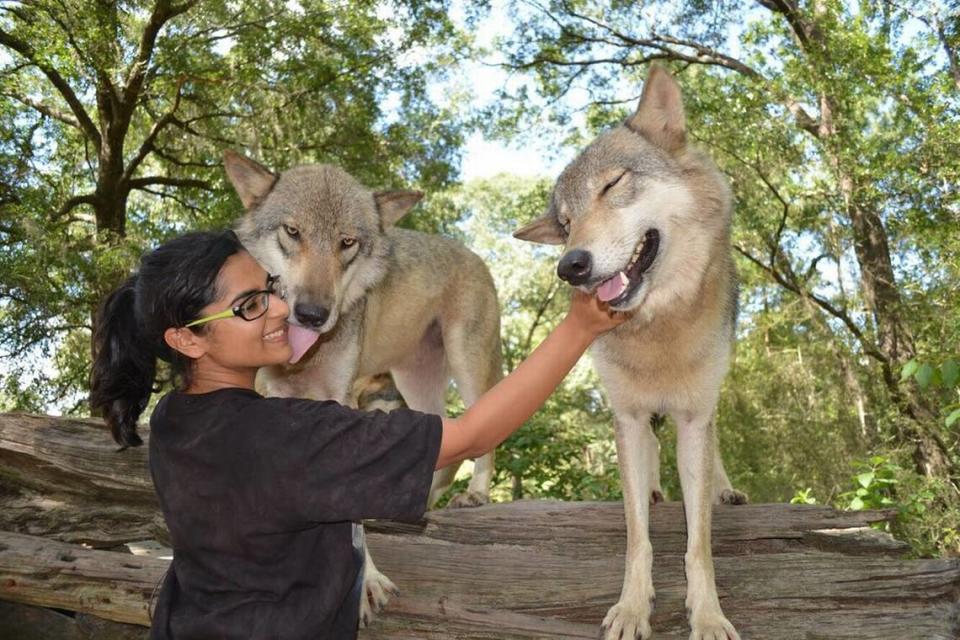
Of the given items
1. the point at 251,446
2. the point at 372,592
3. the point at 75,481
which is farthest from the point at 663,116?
the point at 75,481

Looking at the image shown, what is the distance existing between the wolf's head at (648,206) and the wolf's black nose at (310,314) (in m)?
1.02

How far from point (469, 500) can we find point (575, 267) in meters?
2.63

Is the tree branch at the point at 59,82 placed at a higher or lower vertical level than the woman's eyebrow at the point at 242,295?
higher

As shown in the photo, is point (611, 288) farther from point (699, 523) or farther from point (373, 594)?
point (373, 594)

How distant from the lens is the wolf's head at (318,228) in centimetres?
395

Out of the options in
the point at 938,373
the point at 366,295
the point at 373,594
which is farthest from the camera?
the point at 366,295

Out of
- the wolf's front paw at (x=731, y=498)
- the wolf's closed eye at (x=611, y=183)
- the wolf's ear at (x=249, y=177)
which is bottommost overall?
the wolf's front paw at (x=731, y=498)

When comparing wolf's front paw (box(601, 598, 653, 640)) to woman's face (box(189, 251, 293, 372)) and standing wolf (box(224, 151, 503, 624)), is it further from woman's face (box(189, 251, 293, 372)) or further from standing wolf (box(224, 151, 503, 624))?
woman's face (box(189, 251, 293, 372))

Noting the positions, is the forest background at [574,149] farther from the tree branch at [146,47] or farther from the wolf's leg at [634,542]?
the wolf's leg at [634,542]

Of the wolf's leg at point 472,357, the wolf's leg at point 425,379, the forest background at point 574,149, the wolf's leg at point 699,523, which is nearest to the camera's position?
the wolf's leg at point 699,523

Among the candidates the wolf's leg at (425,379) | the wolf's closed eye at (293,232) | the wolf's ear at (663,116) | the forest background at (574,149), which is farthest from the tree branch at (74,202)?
the wolf's ear at (663,116)

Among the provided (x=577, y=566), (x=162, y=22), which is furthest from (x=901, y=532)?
(x=162, y=22)

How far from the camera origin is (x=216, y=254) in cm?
252

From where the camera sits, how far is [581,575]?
401 centimetres
